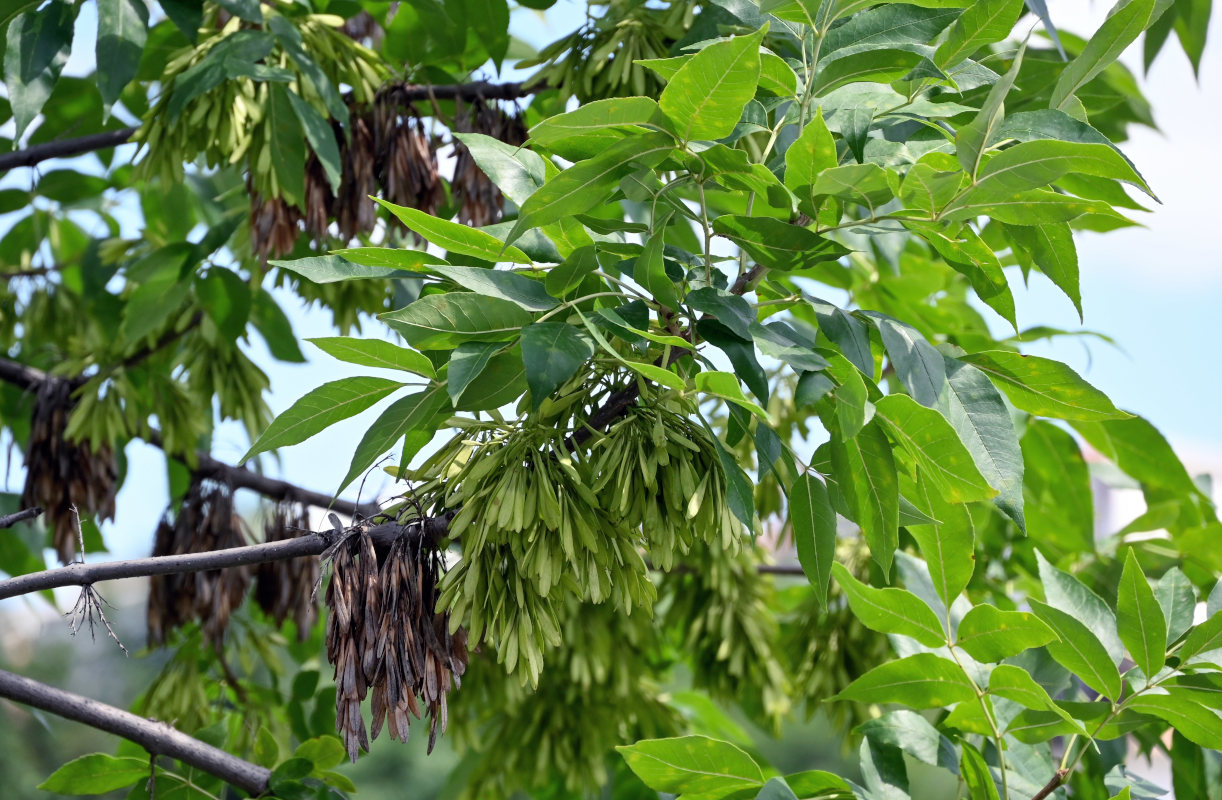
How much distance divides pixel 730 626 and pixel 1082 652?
739mm

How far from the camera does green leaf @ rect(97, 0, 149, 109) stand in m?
0.75

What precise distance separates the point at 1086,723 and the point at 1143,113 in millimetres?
684

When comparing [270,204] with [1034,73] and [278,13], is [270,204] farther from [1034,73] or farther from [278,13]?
[1034,73]

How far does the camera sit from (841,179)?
411mm

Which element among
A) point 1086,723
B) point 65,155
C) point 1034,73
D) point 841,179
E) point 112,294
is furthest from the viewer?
point 112,294

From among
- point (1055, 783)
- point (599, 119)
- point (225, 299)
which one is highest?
point (225, 299)

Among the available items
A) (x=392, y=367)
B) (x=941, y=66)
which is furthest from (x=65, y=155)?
(x=941, y=66)

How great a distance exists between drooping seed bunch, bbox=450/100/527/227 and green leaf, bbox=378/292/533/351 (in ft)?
1.69

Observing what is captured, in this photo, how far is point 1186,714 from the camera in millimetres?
586

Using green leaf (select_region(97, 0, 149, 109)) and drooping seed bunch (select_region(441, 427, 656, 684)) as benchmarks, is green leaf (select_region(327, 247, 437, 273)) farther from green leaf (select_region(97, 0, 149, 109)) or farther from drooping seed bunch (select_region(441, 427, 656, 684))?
green leaf (select_region(97, 0, 149, 109))

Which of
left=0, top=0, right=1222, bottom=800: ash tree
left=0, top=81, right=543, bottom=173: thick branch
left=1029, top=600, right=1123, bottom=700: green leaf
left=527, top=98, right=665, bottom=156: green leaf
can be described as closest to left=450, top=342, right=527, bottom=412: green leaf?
left=0, top=0, right=1222, bottom=800: ash tree

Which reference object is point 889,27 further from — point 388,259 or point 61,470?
point 61,470

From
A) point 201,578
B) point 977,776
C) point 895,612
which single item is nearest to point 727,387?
point 895,612

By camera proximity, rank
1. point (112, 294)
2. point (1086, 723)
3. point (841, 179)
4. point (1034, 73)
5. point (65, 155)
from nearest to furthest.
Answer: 1. point (841, 179)
2. point (1086, 723)
3. point (1034, 73)
4. point (65, 155)
5. point (112, 294)
